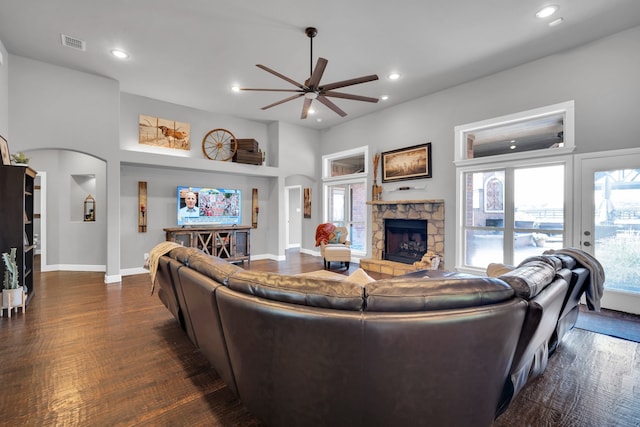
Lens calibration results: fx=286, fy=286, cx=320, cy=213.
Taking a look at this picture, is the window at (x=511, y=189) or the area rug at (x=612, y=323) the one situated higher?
the window at (x=511, y=189)

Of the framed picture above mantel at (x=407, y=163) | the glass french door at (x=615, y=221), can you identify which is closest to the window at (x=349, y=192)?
the framed picture above mantel at (x=407, y=163)

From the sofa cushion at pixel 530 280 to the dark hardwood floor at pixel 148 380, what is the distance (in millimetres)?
830

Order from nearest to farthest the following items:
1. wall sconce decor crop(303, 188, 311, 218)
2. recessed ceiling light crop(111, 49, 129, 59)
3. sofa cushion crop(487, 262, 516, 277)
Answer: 1. sofa cushion crop(487, 262, 516, 277)
2. recessed ceiling light crop(111, 49, 129, 59)
3. wall sconce decor crop(303, 188, 311, 218)

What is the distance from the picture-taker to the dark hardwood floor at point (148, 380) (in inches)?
67.4

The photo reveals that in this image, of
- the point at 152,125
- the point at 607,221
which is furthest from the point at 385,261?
the point at 152,125

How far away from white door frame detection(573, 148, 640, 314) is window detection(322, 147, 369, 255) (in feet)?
12.0

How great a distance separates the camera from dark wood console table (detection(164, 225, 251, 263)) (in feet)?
18.9

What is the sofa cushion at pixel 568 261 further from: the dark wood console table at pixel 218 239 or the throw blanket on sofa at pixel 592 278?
the dark wood console table at pixel 218 239

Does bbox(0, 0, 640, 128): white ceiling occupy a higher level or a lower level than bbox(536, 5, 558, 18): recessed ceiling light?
higher

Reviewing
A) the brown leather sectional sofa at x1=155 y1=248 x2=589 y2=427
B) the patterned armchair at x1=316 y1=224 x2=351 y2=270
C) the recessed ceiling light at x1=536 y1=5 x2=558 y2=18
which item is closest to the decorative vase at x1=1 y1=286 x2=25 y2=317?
the brown leather sectional sofa at x1=155 y1=248 x2=589 y2=427

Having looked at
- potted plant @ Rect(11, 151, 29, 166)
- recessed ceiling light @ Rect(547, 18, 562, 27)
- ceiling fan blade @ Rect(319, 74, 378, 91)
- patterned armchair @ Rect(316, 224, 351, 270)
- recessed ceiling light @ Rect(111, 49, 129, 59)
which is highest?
recessed ceiling light @ Rect(111, 49, 129, 59)

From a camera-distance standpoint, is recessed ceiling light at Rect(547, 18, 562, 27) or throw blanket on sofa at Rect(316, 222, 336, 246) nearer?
recessed ceiling light at Rect(547, 18, 562, 27)

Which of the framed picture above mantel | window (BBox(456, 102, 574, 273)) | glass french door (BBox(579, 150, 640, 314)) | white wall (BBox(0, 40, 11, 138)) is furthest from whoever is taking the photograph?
the framed picture above mantel

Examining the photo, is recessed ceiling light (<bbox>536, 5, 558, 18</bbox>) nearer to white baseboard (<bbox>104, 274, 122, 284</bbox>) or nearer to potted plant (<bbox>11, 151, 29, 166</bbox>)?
potted plant (<bbox>11, 151, 29, 166</bbox>)
